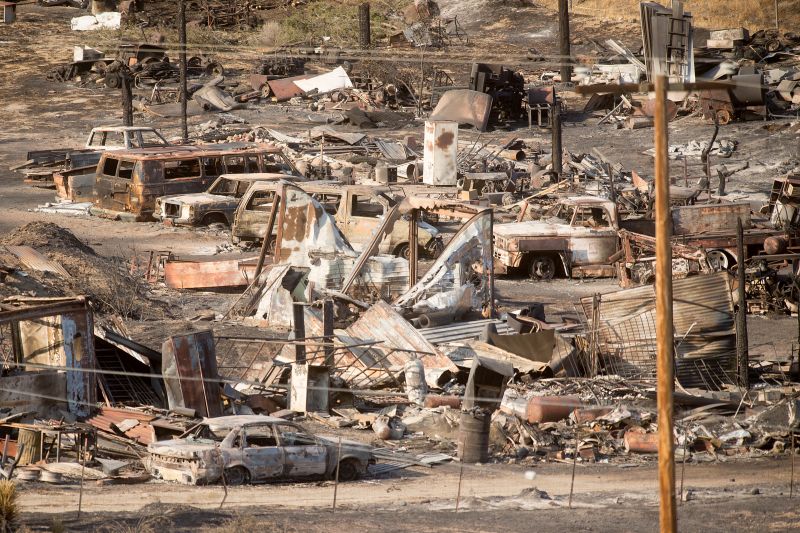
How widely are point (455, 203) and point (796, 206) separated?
27.5ft

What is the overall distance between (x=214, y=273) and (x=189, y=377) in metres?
6.32

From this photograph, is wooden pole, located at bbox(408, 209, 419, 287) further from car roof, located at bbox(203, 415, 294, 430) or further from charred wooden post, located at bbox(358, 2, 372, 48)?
charred wooden post, located at bbox(358, 2, 372, 48)

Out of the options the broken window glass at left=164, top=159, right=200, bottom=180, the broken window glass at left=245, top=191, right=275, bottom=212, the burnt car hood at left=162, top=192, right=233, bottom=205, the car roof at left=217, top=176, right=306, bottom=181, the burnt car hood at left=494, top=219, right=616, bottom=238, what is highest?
the broken window glass at left=164, top=159, right=200, bottom=180

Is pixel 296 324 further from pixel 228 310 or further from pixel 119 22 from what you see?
pixel 119 22

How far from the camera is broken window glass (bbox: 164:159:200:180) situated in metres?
26.2

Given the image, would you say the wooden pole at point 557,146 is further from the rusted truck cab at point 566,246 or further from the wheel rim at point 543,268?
the wheel rim at point 543,268

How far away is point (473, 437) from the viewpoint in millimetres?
13422

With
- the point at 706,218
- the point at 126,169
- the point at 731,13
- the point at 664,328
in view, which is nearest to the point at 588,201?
the point at 706,218

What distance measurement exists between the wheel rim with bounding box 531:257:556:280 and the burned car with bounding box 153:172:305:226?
5867 millimetres

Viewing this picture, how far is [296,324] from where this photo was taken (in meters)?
15.4

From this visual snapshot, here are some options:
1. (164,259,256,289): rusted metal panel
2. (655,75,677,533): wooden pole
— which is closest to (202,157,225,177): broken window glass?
(164,259,256,289): rusted metal panel

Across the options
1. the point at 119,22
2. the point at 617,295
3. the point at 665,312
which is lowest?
the point at 617,295

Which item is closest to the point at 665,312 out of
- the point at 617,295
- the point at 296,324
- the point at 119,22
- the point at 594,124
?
the point at 296,324

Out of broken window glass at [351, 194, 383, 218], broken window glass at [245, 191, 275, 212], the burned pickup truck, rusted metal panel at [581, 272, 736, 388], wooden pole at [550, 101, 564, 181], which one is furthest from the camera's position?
wooden pole at [550, 101, 564, 181]
